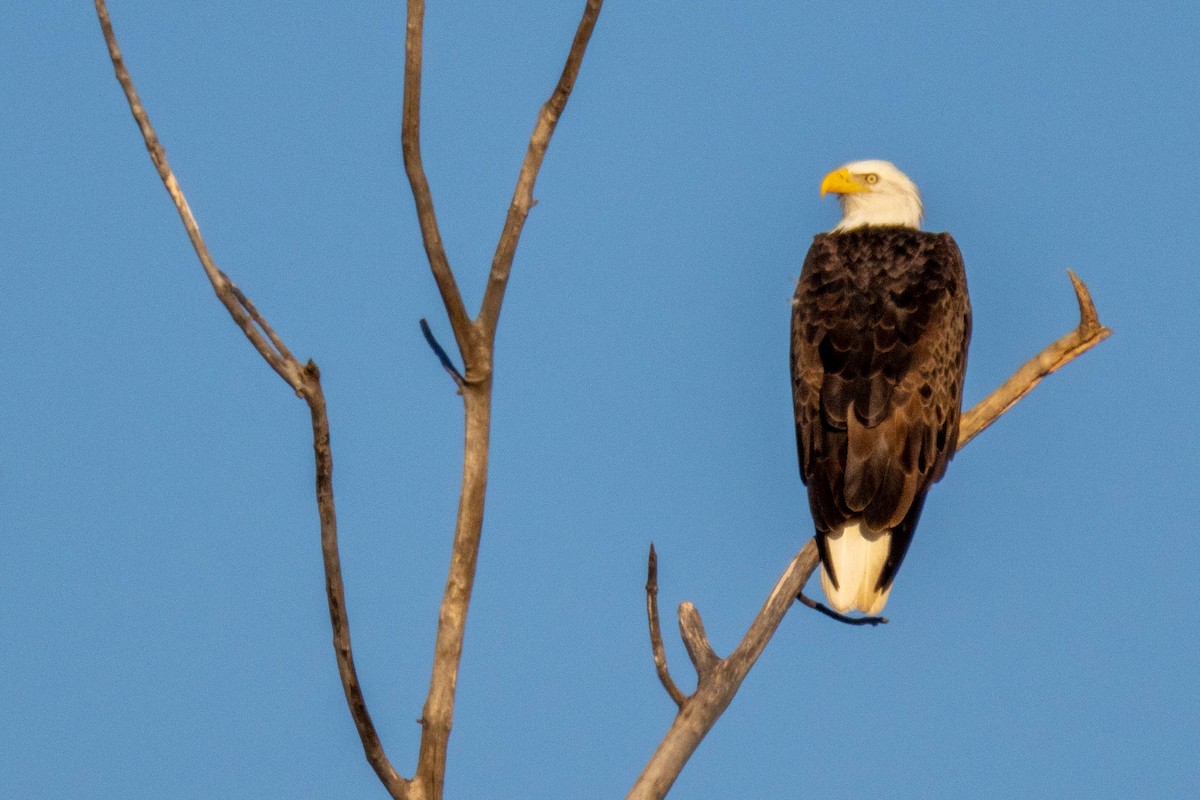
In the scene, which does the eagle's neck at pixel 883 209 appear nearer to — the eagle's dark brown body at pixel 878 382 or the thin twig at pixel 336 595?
the eagle's dark brown body at pixel 878 382

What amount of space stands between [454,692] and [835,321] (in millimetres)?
4088

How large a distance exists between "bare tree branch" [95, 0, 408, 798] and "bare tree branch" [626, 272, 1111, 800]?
130cm

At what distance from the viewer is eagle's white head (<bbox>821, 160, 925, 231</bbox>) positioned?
1028 cm

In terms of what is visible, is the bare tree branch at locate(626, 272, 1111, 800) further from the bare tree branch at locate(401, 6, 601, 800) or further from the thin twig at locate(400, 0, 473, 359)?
the thin twig at locate(400, 0, 473, 359)

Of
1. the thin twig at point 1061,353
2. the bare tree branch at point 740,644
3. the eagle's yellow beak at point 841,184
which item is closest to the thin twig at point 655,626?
the bare tree branch at point 740,644

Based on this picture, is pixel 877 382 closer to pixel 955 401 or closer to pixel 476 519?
pixel 955 401

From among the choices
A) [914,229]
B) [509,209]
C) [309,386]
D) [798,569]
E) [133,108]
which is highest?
[914,229]

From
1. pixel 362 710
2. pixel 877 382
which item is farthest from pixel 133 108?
pixel 877 382

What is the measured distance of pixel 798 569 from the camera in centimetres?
774

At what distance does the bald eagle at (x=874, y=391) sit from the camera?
8141mm

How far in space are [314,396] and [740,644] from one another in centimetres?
259

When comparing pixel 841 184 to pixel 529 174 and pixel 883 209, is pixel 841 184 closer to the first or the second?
pixel 883 209

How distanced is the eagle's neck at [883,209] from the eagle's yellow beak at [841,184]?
48 millimetres

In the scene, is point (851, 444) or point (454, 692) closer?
point (454, 692)
